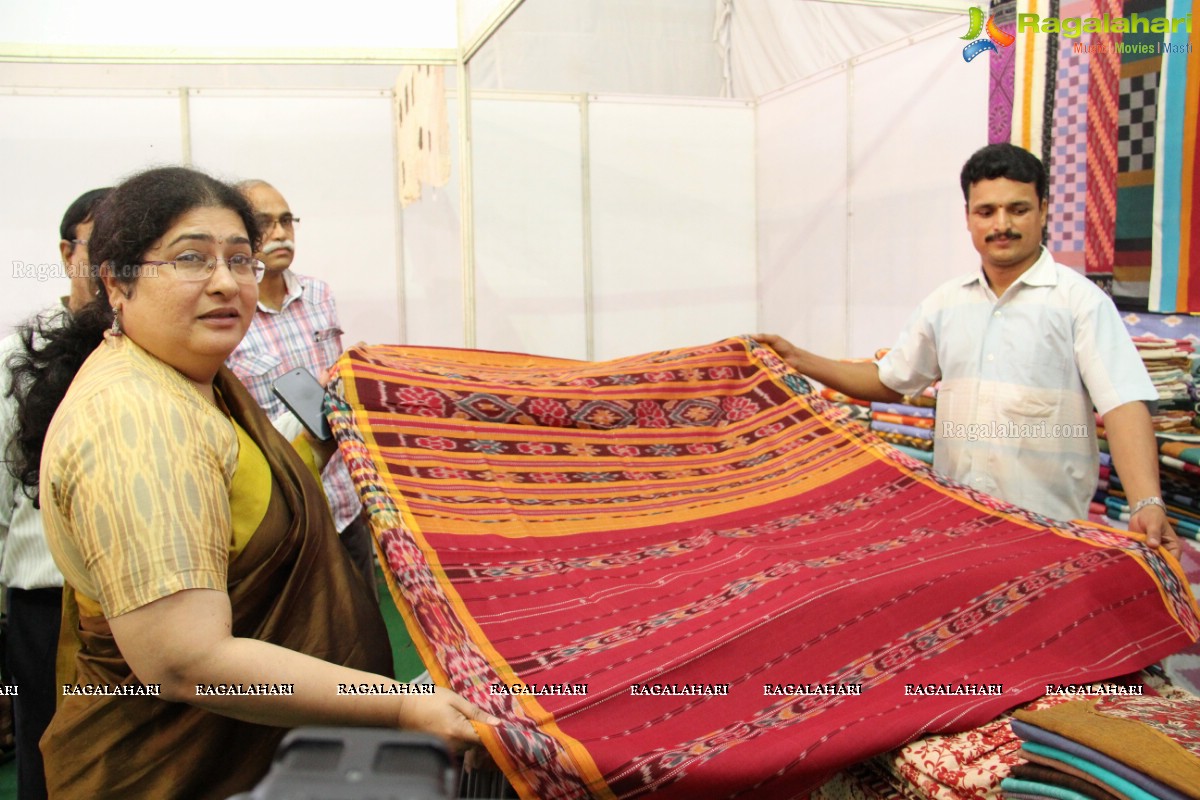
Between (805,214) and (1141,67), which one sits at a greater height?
(1141,67)

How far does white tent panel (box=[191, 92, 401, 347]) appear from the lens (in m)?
4.41

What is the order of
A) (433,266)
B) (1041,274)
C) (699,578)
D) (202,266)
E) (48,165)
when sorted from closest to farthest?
(202,266) → (699,578) → (1041,274) → (48,165) → (433,266)

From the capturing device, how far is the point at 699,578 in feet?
5.33

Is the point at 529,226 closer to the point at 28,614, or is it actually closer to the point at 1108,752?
the point at 28,614

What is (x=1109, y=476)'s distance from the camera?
279 cm

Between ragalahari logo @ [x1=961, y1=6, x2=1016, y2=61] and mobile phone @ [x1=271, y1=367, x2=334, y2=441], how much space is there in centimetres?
292

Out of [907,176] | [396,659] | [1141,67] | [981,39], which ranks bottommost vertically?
[396,659]

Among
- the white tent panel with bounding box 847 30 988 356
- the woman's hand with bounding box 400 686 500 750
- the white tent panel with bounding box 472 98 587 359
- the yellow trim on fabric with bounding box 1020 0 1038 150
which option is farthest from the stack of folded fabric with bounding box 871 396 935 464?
the woman's hand with bounding box 400 686 500 750

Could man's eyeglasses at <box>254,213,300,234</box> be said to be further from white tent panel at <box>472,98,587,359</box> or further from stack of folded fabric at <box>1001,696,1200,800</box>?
A: stack of folded fabric at <box>1001,696,1200,800</box>

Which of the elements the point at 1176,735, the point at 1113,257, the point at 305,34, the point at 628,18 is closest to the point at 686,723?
the point at 1176,735

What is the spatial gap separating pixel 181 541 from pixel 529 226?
408 centimetres

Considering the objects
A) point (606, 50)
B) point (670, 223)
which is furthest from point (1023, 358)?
point (606, 50)

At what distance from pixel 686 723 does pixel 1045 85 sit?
301 cm

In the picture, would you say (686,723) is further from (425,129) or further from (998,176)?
(425,129)
